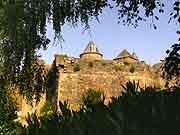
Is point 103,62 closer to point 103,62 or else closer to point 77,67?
point 103,62

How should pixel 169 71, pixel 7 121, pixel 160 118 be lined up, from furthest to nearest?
pixel 7 121
pixel 169 71
pixel 160 118

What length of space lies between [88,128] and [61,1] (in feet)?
17.7

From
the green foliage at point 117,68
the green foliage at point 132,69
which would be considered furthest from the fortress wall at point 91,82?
the green foliage at point 117,68

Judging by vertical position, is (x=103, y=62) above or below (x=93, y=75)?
above

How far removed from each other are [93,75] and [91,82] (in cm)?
64

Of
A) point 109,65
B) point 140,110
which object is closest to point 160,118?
point 140,110

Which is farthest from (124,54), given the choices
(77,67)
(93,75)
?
(77,67)

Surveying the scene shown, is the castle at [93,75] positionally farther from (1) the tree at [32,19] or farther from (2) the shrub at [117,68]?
(1) the tree at [32,19]

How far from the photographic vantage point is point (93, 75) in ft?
145

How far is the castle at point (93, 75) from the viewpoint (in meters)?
44.0

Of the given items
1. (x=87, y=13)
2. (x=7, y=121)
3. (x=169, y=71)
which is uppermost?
(x=87, y=13)

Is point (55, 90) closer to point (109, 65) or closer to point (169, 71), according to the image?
point (109, 65)

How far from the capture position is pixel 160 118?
5648 millimetres

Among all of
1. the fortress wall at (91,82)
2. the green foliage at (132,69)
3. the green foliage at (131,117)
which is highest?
the green foliage at (132,69)
